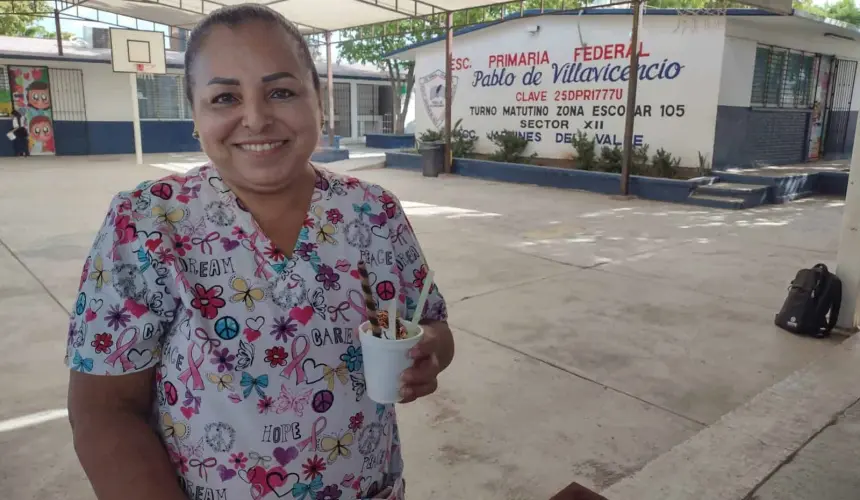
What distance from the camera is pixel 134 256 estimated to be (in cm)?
100

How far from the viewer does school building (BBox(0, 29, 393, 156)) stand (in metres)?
15.4

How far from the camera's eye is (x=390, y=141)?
20.4 meters

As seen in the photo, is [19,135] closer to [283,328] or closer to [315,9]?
[315,9]

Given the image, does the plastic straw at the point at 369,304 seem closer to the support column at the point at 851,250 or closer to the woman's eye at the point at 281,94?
the woman's eye at the point at 281,94

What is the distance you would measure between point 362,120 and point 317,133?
23.3 metres

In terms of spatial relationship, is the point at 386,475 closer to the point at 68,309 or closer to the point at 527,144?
the point at 68,309

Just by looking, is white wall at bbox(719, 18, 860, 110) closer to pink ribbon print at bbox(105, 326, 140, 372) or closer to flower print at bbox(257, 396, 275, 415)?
flower print at bbox(257, 396, 275, 415)

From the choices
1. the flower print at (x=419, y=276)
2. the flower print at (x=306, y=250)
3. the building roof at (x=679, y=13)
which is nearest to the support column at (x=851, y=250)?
the flower print at (x=419, y=276)

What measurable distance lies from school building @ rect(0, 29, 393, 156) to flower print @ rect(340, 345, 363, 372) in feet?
50.4

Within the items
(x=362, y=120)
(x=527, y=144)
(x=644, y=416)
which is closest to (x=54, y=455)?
(x=644, y=416)

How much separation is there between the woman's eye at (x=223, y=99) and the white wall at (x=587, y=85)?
986cm

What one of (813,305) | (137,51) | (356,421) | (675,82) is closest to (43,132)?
(137,51)

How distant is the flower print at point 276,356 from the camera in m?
1.04

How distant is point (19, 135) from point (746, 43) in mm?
16012
